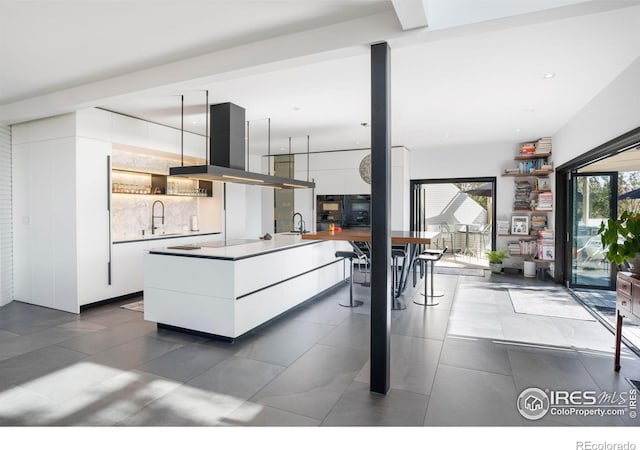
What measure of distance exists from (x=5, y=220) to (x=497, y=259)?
815 cm

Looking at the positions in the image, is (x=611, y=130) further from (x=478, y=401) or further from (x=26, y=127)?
(x=26, y=127)

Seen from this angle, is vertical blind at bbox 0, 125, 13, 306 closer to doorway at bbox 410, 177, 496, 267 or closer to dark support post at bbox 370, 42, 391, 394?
dark support post at bbox 370, 42, 391, 394

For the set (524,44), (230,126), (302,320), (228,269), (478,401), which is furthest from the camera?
(230,126)

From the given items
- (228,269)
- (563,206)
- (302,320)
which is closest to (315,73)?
(228,269)

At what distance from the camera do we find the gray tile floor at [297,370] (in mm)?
2307

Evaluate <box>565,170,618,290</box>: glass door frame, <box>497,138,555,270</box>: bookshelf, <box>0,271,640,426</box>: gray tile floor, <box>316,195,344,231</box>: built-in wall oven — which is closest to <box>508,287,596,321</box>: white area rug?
<box>0,271,640,426</box>: gray tile floor

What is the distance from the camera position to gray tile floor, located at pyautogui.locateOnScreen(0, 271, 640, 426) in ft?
Answer: 7.57

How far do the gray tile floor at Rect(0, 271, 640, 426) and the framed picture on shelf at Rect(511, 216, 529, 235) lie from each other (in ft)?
10.8

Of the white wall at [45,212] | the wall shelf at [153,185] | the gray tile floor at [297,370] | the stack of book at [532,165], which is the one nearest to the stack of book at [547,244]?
the stack of book at [532,165]

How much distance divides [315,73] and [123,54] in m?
1.75

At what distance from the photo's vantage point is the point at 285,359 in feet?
10.4

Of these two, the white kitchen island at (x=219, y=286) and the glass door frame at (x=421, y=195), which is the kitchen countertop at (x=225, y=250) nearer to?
the white kitchen island at (x=219, y=286)

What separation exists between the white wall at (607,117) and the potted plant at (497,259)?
2.21 m

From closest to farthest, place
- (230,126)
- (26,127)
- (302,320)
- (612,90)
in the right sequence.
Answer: (612,90) < (302,320) < (230,126) < (26,127)
